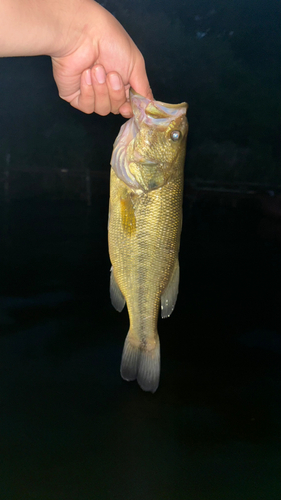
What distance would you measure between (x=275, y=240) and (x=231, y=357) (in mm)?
3482

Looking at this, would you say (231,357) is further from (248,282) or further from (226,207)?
(226,207)

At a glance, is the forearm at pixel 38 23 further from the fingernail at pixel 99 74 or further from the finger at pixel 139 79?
the finger at pixel 139 79

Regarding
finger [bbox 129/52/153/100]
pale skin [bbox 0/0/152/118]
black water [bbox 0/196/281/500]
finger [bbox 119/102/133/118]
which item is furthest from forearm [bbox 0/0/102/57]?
black water [bbox 0/196/281/500]

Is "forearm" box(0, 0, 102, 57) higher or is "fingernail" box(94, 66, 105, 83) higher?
"forearm" box(0, 0, 102, 57)

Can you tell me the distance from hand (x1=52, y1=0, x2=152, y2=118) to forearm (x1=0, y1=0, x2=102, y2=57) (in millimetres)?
23

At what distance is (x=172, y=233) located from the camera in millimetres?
1446

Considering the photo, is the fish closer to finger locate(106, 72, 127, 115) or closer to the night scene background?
finger locate(106, 72, 127, 115)

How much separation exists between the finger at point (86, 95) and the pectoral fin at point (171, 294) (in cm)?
81

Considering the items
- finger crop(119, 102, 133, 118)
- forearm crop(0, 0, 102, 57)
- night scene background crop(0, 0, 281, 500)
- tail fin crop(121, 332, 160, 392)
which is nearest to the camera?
forearm crop(0, 0, 102, 57)

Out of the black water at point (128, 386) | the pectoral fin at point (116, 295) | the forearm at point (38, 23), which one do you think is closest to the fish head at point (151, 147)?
the forearm at point (38, 23)

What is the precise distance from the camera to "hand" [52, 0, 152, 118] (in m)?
1.18

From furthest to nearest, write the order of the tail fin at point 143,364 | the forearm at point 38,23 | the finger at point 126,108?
the tail fin at point 143,364 → the finger at point 126,108 → the forearm at point 38,23

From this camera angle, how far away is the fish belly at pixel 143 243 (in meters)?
1.41

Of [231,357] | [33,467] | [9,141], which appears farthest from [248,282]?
[9,141]
